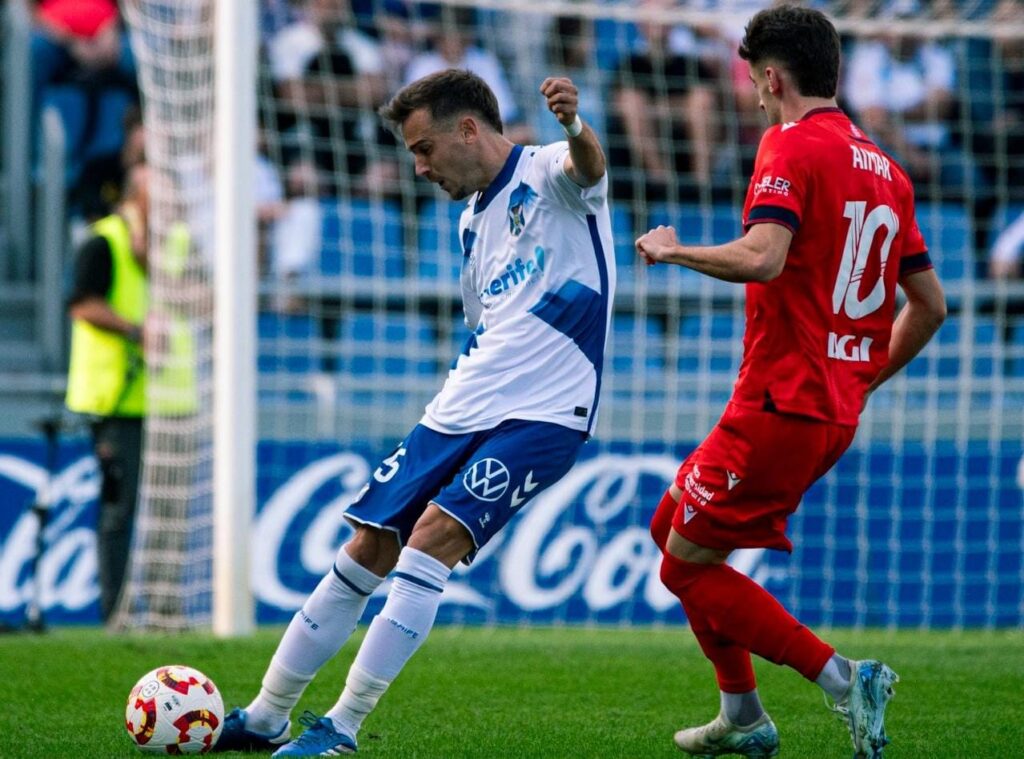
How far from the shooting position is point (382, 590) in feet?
34.1

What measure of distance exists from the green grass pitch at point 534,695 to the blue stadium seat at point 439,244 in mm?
3717

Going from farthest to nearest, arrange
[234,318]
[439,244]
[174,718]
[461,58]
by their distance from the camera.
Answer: [461,58]
[439,244]
[234,318]
[174,718]

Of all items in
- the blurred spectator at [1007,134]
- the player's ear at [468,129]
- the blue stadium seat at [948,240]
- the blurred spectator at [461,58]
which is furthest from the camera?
the blurred spectator at [461,58]

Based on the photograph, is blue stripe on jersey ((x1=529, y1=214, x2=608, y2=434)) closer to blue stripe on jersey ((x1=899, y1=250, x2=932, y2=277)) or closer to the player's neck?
the player's neck

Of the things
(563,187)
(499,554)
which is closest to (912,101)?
(499,554)

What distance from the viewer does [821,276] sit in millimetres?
4559

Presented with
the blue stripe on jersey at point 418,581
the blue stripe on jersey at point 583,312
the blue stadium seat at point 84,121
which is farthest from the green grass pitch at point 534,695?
the blue stadium seat at point 84,121

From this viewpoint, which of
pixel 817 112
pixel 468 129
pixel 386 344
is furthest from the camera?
pixel 386 344

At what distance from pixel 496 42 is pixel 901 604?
561cm

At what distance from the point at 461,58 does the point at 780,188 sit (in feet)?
28.7

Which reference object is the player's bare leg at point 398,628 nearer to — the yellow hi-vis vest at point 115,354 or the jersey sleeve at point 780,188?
the jersey sleeve at point 780,188

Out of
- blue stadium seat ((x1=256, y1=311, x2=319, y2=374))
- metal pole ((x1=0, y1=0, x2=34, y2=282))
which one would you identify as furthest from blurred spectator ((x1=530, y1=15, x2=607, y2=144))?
metal pole ((x1=0, y1=0, x2=34, y2=282))

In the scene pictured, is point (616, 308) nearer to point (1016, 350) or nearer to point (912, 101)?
point (1016, 350)

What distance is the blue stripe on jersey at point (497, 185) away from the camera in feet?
16.9
